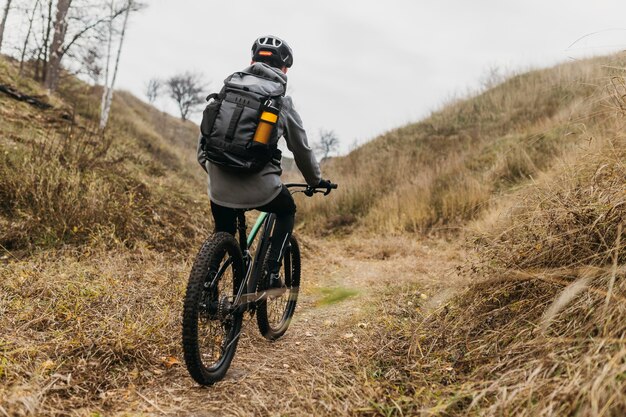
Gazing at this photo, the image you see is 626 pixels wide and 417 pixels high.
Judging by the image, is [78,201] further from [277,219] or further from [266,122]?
[266,122]

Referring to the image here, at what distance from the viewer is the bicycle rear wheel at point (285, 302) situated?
10.9 feet

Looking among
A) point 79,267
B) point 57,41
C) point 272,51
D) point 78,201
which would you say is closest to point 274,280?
point 272,51

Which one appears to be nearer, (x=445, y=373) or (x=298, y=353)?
(x=445, y=373)

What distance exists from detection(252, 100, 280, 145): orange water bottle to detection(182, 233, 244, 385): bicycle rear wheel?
Answer: 1.95 ft

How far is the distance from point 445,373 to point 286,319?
1.62 m

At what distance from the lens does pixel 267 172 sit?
264 cm

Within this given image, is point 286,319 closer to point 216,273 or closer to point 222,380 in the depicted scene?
point 222,380

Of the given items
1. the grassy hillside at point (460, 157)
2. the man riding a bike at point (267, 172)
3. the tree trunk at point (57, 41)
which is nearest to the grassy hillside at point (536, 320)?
the man riding a bike at point (267, 172)

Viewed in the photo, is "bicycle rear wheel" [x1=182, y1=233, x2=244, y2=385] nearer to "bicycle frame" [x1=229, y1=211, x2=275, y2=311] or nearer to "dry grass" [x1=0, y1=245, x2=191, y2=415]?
"bicycle frame" [x1=229, y1=211, x2=275, y2=311]

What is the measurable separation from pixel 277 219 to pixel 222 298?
75cm

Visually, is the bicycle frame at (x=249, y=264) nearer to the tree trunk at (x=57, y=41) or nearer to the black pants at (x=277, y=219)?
the black pants at (x=277, y=219)

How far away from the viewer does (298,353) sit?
123 inches

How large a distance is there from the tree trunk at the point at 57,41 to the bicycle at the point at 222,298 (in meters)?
15.5

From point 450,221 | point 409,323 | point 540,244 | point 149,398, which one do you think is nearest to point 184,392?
point 149,398
